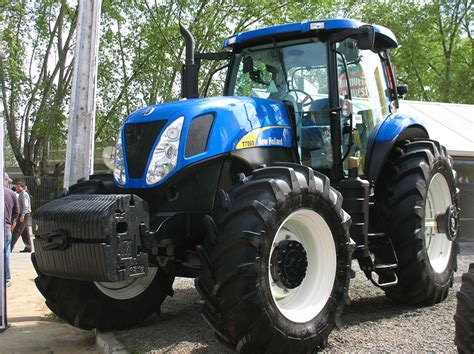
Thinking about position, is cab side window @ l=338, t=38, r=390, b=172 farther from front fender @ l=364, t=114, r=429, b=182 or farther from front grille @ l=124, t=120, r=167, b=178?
front grille @ l=124, t=120, r=167, b=178

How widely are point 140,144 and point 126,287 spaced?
5.12 ft

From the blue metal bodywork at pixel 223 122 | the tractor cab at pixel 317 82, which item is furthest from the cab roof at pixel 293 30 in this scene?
the blue metal bodywork at pixel 223 122

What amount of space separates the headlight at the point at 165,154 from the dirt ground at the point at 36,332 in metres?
1.79

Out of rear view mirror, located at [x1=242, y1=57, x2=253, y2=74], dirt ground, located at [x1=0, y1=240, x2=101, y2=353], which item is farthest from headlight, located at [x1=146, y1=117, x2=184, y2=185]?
dirt ground, located at [x1=0, y1=240, x2=101, y2=353]

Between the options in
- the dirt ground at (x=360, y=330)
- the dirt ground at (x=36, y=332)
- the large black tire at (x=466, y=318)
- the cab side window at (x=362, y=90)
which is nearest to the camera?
the large black tire at (x=466, y=318)

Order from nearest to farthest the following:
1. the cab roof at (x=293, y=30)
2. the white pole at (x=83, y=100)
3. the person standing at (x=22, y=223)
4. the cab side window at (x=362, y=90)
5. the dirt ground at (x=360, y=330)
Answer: the dirt ground at (x=360, y=330)
the cab roof at (x=293, y=30)
the cab side window at (x=362, y=90)
the white pole at (x=83, y=100)
the person standing at (x=22, y=223)

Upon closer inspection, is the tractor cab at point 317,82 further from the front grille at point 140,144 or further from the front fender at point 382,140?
the front grille at point 140,144

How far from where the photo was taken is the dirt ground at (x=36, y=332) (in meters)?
5.54

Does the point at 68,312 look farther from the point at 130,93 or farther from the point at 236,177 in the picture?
the point at 130,93

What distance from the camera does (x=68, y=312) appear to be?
17.6 feet

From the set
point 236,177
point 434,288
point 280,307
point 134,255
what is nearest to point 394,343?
point 280,307

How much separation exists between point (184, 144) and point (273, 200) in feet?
3.30

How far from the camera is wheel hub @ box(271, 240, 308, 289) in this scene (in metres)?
4.56

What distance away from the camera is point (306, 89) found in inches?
234
